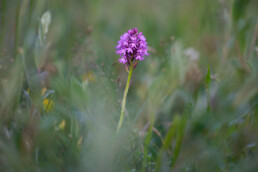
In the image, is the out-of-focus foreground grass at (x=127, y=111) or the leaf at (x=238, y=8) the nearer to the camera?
the out-of-focus foreground grass at (x=127, y=111)

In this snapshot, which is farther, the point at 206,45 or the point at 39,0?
the point at 206,45

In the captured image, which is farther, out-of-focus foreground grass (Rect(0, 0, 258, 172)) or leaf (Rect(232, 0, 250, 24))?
leaf (Rect(232, 0, 250, 24))

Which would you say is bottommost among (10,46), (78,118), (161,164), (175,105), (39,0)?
(161,164)

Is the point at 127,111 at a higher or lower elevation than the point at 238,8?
lower

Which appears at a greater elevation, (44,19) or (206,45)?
(206,45)

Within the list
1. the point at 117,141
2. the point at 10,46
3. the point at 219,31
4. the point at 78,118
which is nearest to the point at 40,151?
Result: the point at 78,118

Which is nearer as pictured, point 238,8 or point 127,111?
point 127,111

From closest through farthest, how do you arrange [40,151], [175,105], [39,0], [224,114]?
1. [224,114]
2. [40,151]
3. [39,0]
4. [175,105]

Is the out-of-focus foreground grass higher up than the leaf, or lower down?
lower down

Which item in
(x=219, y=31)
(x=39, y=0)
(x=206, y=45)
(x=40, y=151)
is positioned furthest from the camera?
(x=206, y=45)

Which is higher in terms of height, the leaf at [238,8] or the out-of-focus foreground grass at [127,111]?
the leaf at [238,8]

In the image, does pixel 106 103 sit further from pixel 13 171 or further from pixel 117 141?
pixel 13 171
